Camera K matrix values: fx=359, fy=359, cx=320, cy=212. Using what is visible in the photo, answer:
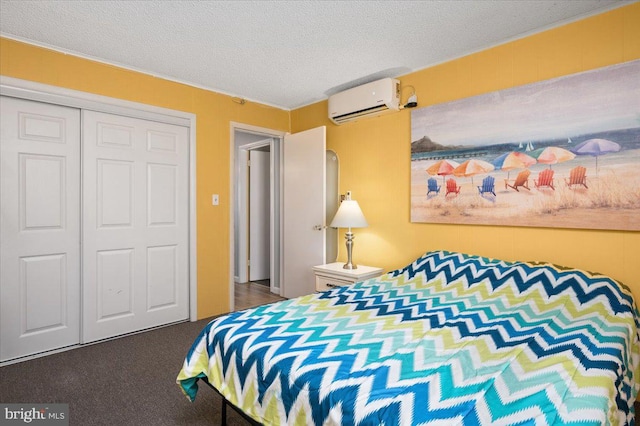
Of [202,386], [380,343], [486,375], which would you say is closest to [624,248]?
[486,375]

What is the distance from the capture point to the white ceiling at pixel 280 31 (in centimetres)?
219

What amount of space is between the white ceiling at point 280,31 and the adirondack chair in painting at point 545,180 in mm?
986

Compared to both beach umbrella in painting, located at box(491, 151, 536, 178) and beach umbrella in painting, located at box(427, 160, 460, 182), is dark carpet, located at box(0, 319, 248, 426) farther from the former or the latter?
beach umbrella in painting, located at box(491, 151, 536, 178)

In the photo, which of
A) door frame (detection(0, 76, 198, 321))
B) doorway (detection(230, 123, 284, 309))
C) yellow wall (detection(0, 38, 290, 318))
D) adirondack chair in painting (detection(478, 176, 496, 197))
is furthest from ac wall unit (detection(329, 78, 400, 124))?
doorway (detection(230, 123, 284, 309))

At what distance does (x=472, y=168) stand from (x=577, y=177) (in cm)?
68

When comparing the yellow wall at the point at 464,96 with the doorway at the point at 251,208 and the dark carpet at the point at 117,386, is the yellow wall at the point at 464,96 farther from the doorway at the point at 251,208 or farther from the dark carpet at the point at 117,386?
the dark carpet at the point at 117,386

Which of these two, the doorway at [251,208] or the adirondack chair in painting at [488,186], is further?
the doorway at [251,208]

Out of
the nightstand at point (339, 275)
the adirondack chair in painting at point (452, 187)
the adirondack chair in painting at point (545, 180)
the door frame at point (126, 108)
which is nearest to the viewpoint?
the adirondack chair in painting at point (545, 180)

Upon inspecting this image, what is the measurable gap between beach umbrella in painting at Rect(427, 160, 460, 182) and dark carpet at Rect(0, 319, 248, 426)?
7.46ft

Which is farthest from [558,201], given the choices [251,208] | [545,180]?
[251,208]

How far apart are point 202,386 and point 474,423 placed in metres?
1.84

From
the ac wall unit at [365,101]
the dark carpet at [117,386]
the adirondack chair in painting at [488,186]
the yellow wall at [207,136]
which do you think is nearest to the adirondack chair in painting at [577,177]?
the adirondack chair in painting at [488,186]

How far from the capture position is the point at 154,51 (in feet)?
9.26

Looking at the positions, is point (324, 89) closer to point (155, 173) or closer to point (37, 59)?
point (155, 173)
